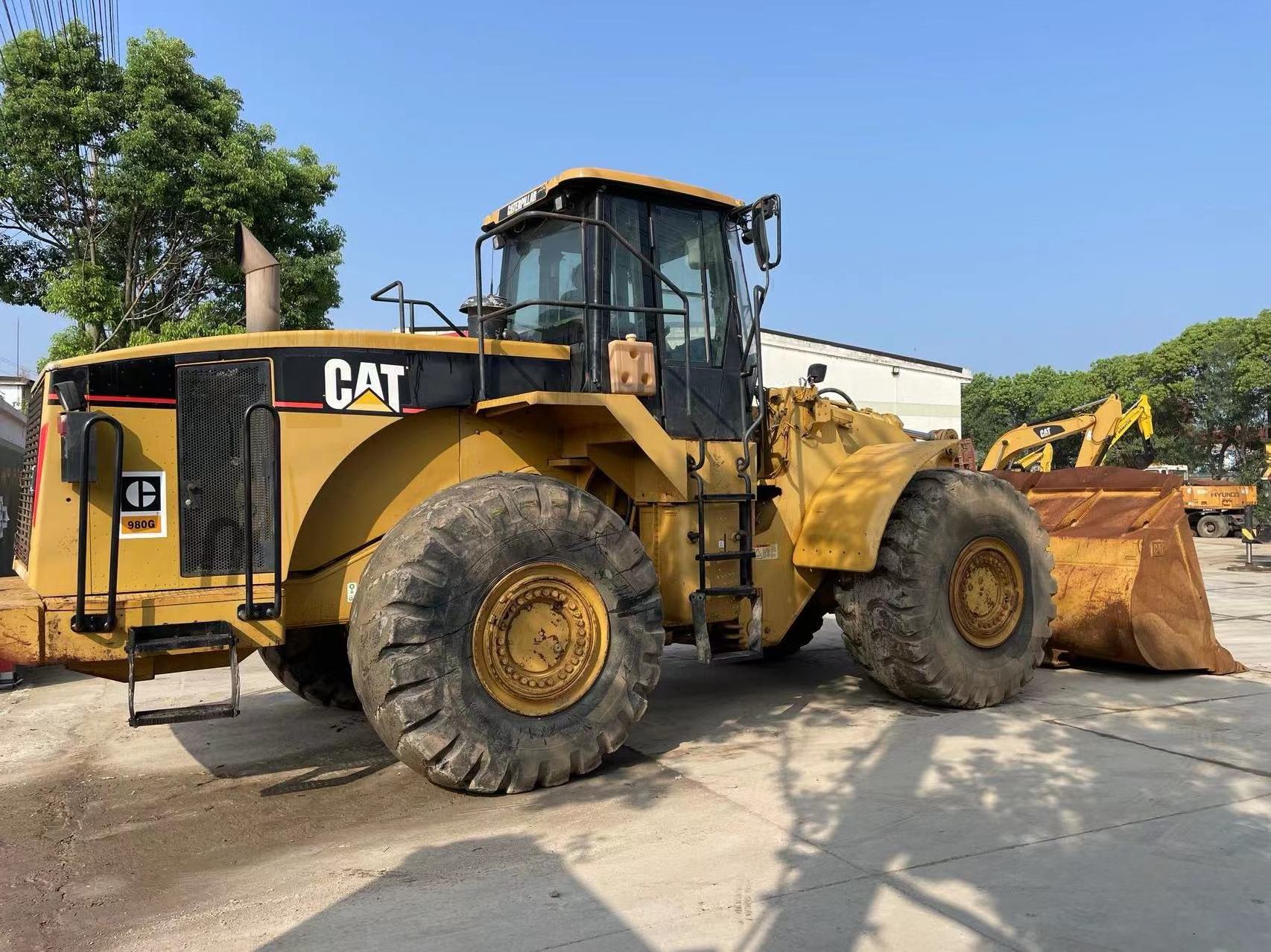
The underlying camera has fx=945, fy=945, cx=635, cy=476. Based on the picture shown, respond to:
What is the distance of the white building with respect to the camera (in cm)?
2697

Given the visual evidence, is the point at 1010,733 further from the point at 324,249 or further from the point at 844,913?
the point at 324,249

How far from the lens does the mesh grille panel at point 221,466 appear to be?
4621 millimetres

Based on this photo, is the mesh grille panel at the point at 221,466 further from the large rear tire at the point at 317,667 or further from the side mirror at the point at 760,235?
the side mirror at the point at 760,235

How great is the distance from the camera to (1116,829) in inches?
161

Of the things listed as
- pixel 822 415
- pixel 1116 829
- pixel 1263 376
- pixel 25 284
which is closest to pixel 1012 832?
pixel 1116 829

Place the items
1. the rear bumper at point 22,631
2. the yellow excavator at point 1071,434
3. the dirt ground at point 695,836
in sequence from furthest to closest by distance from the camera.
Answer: the yellow excavator at point 1071,434 < the rear bumper at point 22,631 < the dirt ground at point 695,836

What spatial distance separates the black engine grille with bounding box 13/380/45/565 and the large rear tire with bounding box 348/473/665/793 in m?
1.71

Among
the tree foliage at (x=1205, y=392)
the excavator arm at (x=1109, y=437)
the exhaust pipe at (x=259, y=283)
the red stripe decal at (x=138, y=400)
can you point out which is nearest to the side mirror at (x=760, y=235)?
the exhaust pipe at (x=259, y=283)

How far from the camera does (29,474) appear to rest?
4.86 m

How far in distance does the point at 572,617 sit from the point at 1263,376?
38.8 metres

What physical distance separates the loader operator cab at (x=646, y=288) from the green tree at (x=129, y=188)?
741 centimetres

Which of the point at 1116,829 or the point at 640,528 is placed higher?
the point at 640,528

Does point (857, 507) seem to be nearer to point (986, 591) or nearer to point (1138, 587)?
point (986, 591)

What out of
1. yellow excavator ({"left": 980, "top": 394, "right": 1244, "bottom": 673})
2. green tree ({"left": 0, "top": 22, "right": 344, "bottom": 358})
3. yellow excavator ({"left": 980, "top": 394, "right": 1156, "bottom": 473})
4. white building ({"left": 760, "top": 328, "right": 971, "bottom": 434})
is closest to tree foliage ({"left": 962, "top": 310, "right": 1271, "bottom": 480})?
white building ({"left": 760, "top": 328, "right": 971, "bottom": 434})
